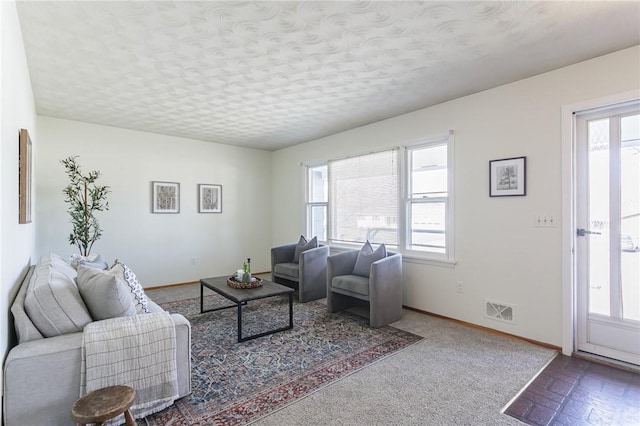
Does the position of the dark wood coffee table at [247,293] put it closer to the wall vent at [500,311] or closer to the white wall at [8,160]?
the white wall at [8,160]

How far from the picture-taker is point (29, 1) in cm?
201

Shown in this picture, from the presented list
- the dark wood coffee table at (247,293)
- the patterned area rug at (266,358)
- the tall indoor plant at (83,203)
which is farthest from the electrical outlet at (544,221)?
the tall indoor plant at (83,203)

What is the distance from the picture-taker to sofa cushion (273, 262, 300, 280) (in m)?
4.65

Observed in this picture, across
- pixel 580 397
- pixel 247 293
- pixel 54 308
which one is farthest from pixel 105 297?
pixel 580 397

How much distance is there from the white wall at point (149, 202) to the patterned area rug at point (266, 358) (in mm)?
1549

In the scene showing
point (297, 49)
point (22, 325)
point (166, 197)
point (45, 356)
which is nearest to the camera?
point (45, 356)

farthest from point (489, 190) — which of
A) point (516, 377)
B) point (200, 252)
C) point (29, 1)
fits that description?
point (200, 252)

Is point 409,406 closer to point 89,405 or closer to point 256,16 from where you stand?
point 89,405

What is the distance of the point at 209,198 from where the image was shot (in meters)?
5.90

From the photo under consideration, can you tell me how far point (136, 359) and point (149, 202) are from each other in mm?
3899

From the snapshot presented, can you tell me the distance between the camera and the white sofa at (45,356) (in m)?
1.63

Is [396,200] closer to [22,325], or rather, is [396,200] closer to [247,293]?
[247,293]

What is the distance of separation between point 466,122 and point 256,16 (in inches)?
99.9


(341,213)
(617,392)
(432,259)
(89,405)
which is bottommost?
(617,392)
